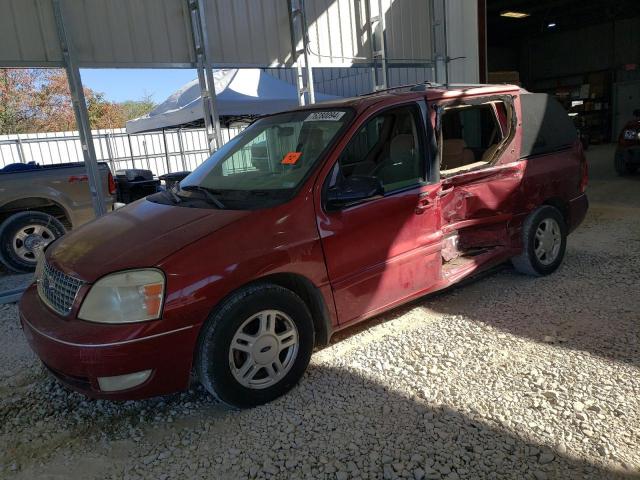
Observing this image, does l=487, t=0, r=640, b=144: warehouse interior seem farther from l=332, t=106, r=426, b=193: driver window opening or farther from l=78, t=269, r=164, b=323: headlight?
l=78, t=269, r=164, b=323: headlight

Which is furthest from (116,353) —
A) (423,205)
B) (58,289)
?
(423,205)

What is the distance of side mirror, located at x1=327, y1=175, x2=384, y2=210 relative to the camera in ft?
10.5

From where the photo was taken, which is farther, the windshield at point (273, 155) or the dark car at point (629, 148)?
the dark car at point (629, 148)

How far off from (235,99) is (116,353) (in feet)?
28.9

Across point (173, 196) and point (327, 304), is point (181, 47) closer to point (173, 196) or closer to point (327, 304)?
point (173, 196)

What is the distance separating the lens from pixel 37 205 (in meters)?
6.56

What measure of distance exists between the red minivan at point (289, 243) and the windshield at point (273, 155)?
15mm

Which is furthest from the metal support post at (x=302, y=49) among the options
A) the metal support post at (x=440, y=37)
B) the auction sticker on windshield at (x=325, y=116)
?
the auction sticker on windshield at (x=325, y=116)

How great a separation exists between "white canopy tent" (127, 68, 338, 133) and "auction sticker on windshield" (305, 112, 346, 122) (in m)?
6.55

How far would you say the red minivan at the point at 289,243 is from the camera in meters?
2.62

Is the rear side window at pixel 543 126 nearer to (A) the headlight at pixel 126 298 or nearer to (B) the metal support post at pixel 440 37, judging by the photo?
(A) the headlight at pixel 126 298

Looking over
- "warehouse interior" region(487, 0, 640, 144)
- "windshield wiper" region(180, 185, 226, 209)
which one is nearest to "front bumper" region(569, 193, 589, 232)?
"windshield wiper" region(180, 185, 226, 209)

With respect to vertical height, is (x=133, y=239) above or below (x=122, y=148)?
below

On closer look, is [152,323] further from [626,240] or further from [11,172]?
[626,240]
